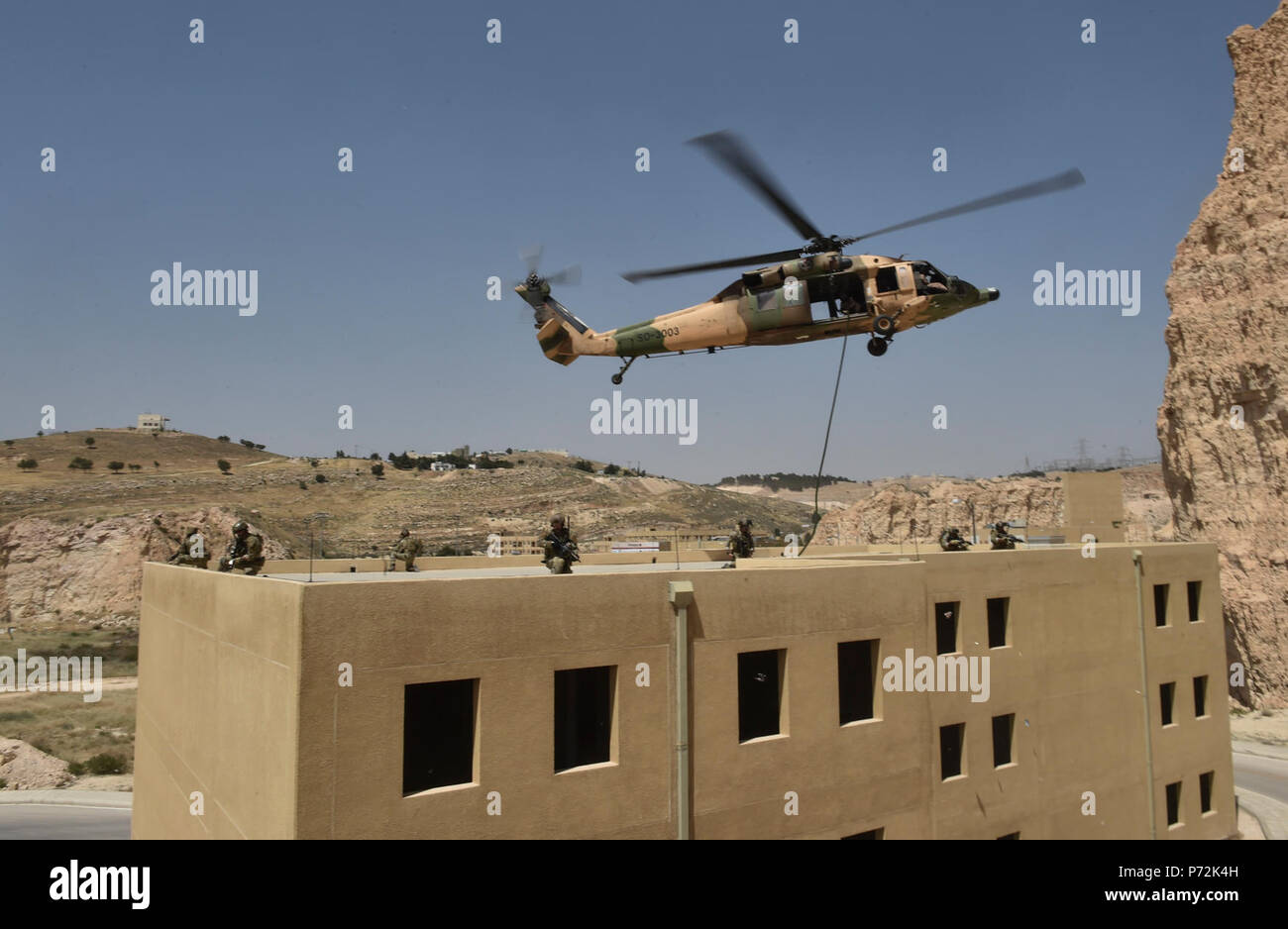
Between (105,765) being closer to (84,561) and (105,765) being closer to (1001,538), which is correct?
(84,561)

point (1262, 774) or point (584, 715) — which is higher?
point (584, 715)

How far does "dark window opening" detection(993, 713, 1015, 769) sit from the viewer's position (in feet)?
54.9

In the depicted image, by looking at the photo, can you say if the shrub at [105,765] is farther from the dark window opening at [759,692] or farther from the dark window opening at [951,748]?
the dark window opening at [951,748]

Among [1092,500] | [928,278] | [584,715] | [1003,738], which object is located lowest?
[1003,738]

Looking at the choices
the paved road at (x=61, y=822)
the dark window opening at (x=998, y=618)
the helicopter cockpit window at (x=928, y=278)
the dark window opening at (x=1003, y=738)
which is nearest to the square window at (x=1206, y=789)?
the dark window opening at (x=1003, y=738)

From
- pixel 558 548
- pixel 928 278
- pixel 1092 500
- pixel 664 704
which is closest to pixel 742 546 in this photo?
pixel 928 278

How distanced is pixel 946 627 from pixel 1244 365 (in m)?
35.5

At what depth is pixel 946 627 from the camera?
16.3 metres

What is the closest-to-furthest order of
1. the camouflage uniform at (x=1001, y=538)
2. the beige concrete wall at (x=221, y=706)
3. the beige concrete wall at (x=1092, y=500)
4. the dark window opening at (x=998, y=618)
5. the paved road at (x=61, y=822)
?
the beige concrete wall at (x=221, y=706), the dark window opening at (x=998, y=618), the camouflage uniform at (x=1001, y=538), the paved road at (x=61, y=822), the beige concrete wall at (x=1092, y=500)

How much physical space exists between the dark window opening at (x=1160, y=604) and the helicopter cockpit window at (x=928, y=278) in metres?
10.7

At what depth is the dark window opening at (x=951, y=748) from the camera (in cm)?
1555

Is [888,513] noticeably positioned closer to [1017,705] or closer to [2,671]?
[1017,705]

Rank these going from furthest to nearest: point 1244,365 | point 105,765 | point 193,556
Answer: point 1244,365
point 105,765
point 193,556

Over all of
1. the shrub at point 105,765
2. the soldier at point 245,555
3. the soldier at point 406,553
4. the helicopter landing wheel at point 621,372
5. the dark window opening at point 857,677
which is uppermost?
the helicopter landing wheel at point 621,372
